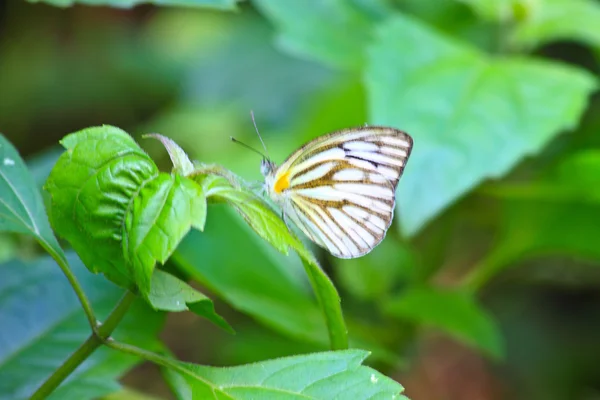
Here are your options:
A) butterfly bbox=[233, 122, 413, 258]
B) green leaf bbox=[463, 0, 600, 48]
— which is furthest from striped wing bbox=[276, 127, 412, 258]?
green leaf bbox=[463, 0, 600, 48]

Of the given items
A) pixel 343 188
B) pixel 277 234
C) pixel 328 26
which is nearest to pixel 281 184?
pixel 343 188

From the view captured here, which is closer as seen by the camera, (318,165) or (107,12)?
(318,165)

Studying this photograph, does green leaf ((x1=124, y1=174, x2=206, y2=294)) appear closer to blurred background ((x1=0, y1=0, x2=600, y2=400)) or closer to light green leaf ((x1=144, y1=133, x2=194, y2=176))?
light green leaf ((x1=144, y1=133, x2=194, y2=176))

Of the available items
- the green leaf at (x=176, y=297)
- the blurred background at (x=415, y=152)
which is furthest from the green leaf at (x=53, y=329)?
the green leaf at (x=176, y=297)

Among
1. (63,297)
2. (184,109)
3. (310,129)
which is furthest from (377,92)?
(184,109)

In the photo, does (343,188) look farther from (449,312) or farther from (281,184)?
(449,312)

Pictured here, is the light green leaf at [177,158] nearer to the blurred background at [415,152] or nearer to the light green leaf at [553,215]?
the blurred background at [415,152]

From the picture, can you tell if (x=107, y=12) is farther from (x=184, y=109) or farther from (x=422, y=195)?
(x=422, y=195)
